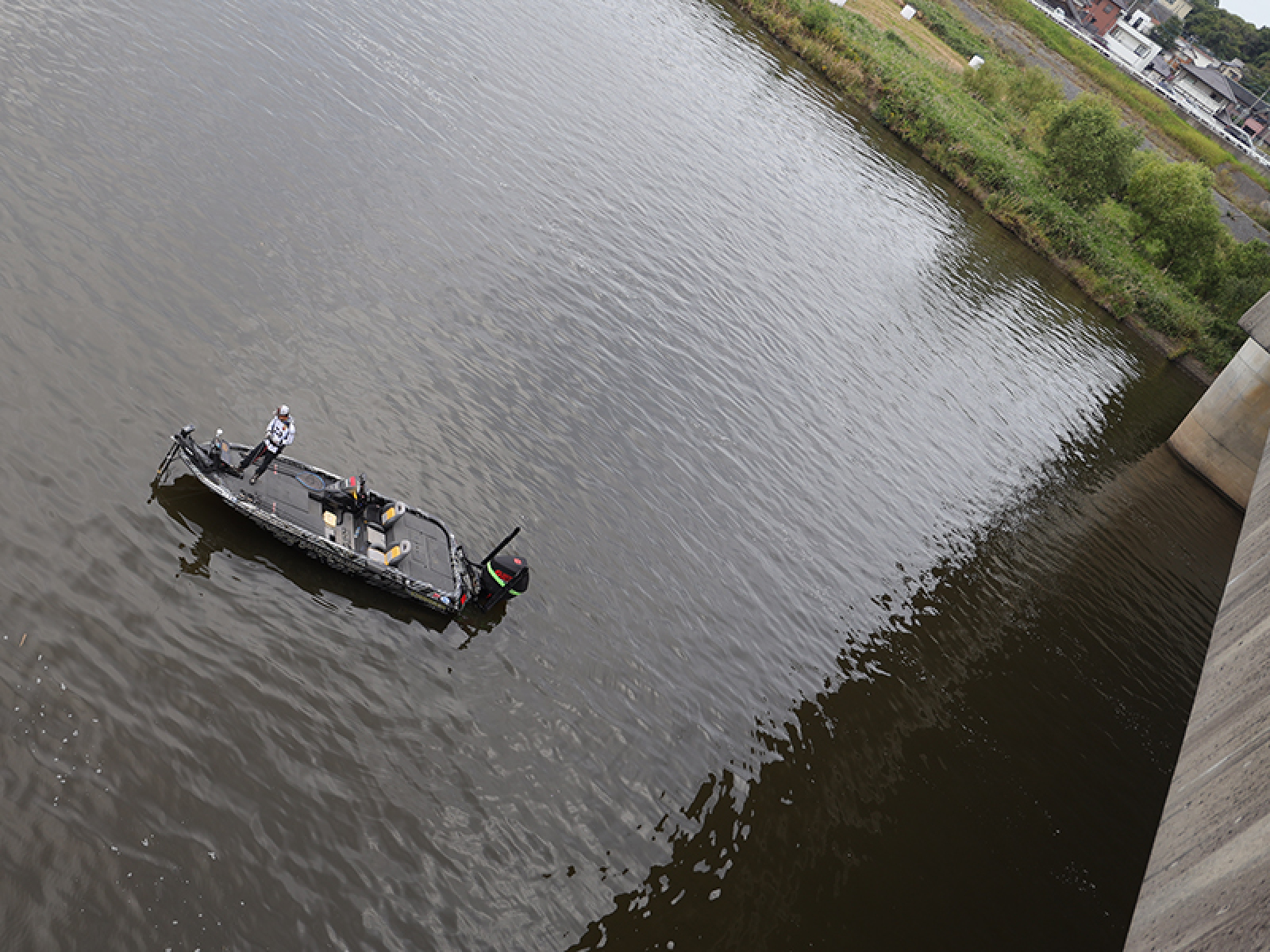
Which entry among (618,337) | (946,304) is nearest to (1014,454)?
(946,304)

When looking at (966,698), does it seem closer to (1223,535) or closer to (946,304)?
(1223,535)

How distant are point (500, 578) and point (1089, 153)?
61.5 meters

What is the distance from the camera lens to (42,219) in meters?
21.2

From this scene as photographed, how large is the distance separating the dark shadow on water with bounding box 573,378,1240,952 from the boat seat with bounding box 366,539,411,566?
25.7ft

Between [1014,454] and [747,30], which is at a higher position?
[747,30]

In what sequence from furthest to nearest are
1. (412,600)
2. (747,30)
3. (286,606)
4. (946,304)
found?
(747,30)
(946,304)
(412,600)
(286,606)

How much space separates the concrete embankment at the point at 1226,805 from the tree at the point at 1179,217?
196ft

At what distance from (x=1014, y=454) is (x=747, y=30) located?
43.4 meters

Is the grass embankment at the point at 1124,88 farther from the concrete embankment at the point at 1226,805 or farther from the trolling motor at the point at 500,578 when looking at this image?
the trolling motor at the point at 500,578

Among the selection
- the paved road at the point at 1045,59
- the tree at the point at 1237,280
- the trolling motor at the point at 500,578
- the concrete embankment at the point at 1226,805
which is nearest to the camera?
the concrete embankment at the point at 1226,805

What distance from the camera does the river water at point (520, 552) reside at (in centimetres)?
1384

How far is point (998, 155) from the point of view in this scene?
61312 mm

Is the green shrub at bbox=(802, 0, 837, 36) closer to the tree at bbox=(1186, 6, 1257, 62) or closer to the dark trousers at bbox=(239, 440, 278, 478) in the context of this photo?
the dark trousers at bbox=(239, 440, 278, 478)

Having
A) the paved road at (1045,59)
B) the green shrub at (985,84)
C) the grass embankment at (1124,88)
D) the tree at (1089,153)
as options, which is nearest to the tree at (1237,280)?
the tree at (1089,153)
